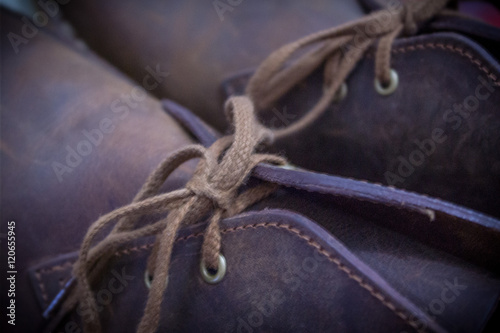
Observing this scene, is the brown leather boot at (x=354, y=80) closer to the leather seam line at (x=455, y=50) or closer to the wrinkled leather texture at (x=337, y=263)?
the leather seam line at (x=455, y=50)

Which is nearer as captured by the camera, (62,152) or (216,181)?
(216,181)

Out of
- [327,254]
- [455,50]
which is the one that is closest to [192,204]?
[327,254]

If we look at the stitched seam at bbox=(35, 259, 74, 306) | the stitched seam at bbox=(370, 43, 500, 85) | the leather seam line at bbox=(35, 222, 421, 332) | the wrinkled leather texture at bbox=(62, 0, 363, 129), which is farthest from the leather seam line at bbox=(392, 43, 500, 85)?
the stitched seam at bbox=(35, 259, 74, 306)

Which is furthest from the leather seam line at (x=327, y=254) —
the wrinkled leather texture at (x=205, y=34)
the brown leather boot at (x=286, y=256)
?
the wrinkled leather texture at (x=205, y=34)

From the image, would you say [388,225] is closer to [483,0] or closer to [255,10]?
[255,10]

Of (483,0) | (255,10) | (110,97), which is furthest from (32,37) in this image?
(483,0)

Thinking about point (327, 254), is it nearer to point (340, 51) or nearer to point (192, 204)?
point (192, 204)

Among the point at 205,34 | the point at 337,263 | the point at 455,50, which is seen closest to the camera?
the point at 337,263
